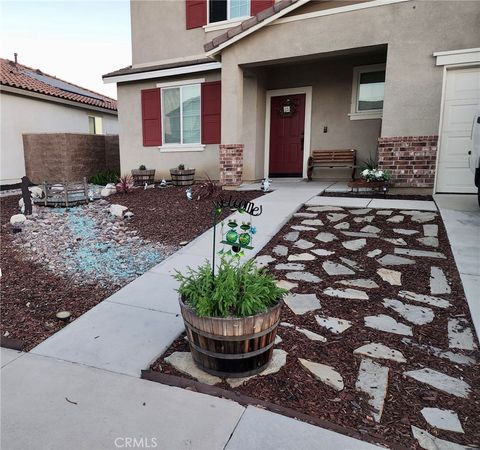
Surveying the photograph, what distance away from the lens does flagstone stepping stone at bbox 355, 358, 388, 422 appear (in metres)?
1.94

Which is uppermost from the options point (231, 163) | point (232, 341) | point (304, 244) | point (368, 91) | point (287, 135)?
point (368, 91)

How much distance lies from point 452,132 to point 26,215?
8039 mm

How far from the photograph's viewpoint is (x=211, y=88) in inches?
369

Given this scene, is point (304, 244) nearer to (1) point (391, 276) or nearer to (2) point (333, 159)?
(1) point (391, 276)

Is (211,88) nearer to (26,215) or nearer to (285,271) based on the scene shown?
(26,215)

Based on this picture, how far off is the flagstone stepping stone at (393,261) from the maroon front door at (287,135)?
5802 millimetres

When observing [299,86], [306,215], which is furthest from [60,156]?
[306,215]

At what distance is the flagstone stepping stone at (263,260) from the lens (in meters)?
3.96

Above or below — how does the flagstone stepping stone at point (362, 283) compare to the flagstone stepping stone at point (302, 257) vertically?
below

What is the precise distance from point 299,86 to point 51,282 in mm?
7743

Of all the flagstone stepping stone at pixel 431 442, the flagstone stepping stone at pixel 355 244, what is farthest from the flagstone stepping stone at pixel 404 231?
the flagstone stepping stone at pixel 431 442

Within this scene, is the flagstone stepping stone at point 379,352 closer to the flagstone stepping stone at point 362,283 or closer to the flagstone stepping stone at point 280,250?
the flagstone stepping stone at point 362,283

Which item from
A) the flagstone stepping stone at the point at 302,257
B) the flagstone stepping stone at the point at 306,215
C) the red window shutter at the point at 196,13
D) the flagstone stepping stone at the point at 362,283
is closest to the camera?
the flagstone stepping stone at the point at 362,283

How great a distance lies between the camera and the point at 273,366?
7.38 ft
